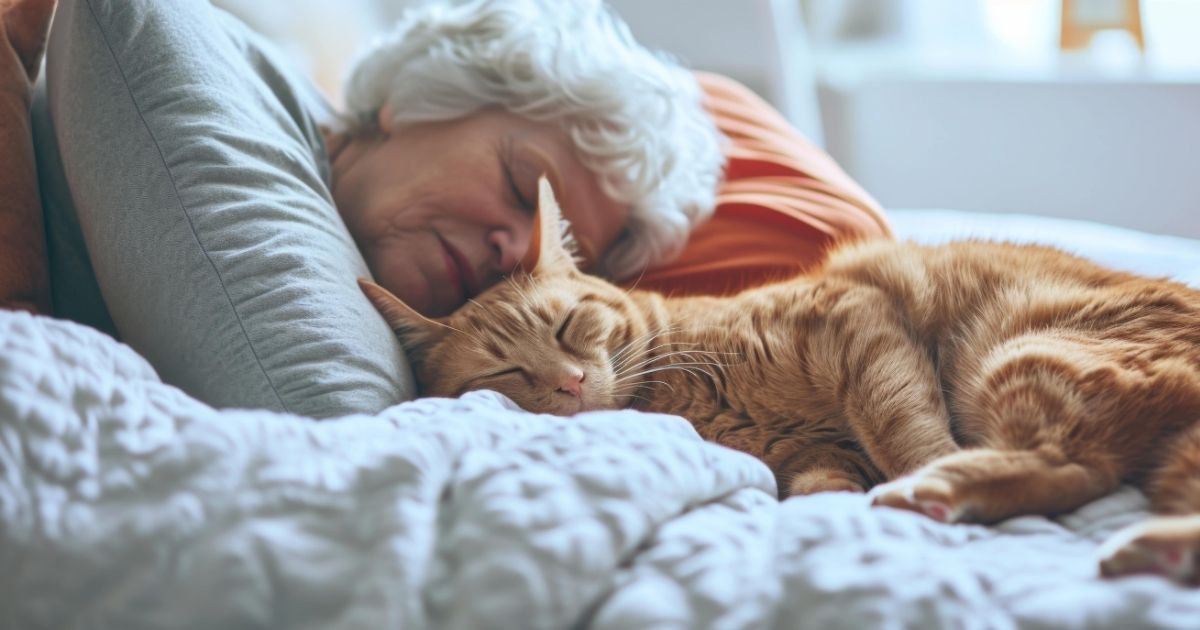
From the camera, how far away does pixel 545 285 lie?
1496 millimetres

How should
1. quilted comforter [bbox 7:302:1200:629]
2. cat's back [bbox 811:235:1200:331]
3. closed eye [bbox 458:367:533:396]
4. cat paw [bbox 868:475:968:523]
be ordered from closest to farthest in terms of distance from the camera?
quilted comforter [bbox 7:302:1200:629]
cat paw [bbox 868:475:968:523]
cat's back [bbox 811:235:1200:331]
closed eye [bbox 458:367:533:396]

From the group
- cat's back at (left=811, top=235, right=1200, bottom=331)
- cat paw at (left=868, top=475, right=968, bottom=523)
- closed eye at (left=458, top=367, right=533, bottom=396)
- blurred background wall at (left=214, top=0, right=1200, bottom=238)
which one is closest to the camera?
cat paw at (left=868, top=475, right=968, bottom=523)

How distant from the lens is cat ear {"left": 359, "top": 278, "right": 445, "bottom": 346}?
4.22ft

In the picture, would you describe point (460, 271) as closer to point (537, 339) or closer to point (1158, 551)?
point (537, 339)

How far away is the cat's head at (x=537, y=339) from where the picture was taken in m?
1.33

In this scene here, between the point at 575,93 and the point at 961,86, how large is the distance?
1944 millimetres

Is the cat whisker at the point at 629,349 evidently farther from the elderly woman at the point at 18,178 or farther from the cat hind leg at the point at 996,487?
the elderly woman at the point at 18,178

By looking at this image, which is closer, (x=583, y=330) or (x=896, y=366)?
(x=896, y=366)

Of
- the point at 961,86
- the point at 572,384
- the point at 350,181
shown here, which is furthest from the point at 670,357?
the point at 961,86

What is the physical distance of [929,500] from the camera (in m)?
0.94

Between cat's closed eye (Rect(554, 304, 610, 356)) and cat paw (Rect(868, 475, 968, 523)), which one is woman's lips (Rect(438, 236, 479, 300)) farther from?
cat paw (Rect(868, 475, 968, 523))

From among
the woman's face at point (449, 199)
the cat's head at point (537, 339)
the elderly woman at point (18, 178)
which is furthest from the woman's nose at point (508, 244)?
the elderly woman at point (18, 178)

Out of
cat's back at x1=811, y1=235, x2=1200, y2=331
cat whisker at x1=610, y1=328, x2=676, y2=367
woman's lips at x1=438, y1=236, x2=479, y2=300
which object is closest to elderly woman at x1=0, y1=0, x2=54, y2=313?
woman's lips at x1=438, y1=236, x2=479, y2=300

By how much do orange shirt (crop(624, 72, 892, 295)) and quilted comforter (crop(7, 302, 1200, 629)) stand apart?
3.08 feet
